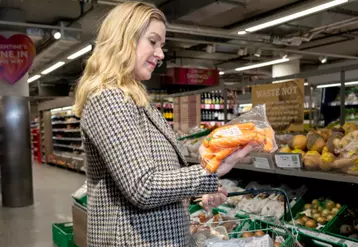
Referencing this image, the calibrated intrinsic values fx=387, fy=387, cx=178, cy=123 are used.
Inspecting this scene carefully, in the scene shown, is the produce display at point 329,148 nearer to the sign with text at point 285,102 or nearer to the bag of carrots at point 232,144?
the sign with text at point 285,102

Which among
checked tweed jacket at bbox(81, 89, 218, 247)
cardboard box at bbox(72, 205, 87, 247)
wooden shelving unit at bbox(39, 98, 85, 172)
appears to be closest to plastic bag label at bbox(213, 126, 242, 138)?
checked tweed jacket at bbox(81, 89, 218, 247)

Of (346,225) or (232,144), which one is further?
(346,225)

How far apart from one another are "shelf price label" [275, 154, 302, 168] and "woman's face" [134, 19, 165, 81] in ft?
5.02

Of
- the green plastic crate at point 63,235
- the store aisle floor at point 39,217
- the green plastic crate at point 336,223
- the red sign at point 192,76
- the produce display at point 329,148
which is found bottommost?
the store aisle floor at point 39,217

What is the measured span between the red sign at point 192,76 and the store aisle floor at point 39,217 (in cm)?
455

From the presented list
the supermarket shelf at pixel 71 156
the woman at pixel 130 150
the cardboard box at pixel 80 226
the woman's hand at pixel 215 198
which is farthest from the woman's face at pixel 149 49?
the supermarket shelf at pixel 71 156

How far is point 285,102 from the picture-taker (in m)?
3.02

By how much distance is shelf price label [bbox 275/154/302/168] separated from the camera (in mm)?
2525

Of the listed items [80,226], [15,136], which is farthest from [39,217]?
[80,226]

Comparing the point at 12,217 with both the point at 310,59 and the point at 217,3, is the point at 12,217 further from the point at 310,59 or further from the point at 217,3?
the point at 310,59

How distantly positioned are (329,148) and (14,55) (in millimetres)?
7503

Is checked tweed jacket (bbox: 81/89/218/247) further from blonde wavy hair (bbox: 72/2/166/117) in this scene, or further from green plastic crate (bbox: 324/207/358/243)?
green plastic crate (bbox: 324/207/358/243)

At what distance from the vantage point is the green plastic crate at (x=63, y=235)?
15.6ft

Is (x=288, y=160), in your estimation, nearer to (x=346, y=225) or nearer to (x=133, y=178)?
(x=346, y=225)
